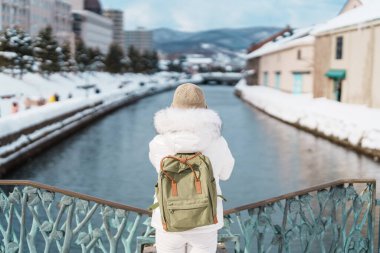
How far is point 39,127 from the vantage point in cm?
2512

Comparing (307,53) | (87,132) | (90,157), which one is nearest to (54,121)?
(87,132)

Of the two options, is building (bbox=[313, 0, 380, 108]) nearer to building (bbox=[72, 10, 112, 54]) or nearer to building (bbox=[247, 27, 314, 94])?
building (bbox=[247, 27, 314, 94])

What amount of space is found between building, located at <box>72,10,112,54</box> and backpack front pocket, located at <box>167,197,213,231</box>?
11066 centimetres

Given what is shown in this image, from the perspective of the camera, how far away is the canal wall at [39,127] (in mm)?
19750

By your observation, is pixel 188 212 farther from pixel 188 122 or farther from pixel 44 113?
pixel 44 113

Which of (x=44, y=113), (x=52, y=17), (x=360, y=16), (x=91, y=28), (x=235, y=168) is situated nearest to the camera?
(x=235, y=168)

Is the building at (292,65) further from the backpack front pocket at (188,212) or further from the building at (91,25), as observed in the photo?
the building at (91,25)

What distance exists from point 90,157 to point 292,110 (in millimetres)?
18167

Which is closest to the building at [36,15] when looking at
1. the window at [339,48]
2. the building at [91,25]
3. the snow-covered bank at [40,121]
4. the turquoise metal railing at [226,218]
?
the building at [91,25]

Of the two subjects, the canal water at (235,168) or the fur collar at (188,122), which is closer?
the fur collar at (188,122)

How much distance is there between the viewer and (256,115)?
141 ft

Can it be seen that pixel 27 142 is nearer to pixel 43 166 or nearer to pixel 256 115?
pixel 43 166

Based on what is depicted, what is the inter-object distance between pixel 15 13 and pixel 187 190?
271ft

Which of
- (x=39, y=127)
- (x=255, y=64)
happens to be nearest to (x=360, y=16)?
(x=39, y=127)
